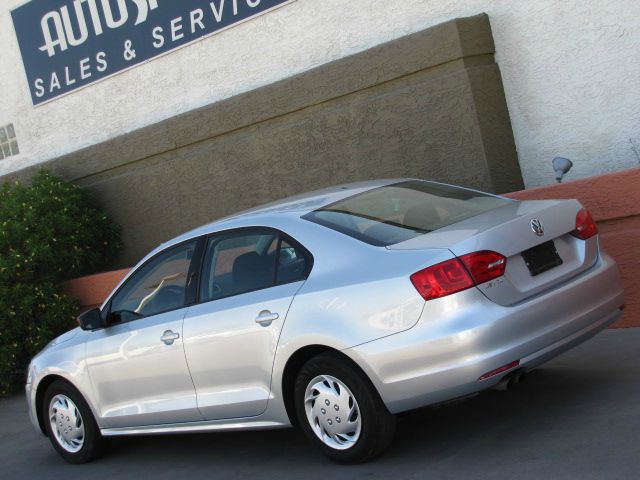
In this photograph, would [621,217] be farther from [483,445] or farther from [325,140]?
Result: [325,140]

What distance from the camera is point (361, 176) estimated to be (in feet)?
31.8

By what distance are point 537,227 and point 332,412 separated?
1497mm

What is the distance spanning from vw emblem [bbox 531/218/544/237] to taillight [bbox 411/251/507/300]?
47 cm

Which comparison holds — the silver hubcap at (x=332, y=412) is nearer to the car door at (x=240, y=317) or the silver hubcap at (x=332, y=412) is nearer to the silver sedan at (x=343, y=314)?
the silver sedan at (x=343, y=314)

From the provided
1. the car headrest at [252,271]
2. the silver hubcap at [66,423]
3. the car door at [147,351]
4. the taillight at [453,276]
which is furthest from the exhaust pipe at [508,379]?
the silver hubcap at [66,423]

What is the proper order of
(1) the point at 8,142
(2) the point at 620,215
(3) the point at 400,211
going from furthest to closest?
(1) the point at 8,142, (2) the point at 620,215, (3) the point at 400,211

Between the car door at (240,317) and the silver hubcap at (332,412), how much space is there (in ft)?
1.05

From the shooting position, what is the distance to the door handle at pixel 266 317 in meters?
5.65

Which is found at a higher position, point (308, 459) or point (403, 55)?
point (403, 55)


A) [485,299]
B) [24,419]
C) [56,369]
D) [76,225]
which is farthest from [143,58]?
[485,299]

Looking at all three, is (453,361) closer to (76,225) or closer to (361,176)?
(361,176)

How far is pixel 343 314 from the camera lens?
17.4 feet

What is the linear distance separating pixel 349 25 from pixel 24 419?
4.82 m

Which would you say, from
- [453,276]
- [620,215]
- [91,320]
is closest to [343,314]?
[453,276]
